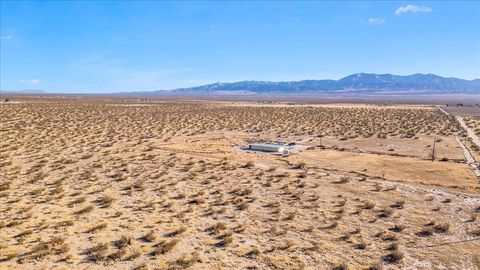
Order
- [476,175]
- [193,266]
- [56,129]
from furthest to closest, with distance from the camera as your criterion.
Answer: [56,129] → [476,175] → [193,266]

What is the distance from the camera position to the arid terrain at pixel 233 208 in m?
11.5

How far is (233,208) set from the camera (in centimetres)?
1587

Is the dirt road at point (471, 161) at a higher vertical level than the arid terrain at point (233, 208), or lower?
lower

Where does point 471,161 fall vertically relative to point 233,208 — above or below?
below

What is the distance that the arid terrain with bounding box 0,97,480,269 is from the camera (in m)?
11.5

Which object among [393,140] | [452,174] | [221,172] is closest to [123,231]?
[221,172]

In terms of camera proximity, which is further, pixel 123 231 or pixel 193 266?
pixel 123 231

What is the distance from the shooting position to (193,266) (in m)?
10.8

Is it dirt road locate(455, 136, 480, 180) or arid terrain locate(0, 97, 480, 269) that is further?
dirt road locate(455, 136, 480, 180)

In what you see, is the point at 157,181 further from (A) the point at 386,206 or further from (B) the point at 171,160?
(A) the point at 386,206

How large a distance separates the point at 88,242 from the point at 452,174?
1931cm

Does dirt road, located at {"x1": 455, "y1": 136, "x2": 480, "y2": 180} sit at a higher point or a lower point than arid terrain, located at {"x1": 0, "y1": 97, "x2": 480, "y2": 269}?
lower

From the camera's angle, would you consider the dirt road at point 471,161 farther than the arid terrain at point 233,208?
Yes

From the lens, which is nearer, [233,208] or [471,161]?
[233,208]
